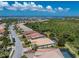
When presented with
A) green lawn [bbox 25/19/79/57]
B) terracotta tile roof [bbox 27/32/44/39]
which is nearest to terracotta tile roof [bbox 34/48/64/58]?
green lawn [bbox 25/19/79/57]

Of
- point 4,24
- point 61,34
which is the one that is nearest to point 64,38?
point 61,34

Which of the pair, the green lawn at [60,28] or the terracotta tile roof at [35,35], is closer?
the green lawn at [60,28]

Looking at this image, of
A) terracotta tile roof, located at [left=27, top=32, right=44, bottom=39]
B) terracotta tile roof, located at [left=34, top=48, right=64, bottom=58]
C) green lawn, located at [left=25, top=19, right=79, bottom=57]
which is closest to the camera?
terracotta tile roof, located at [left=34, top=48, right=64, bottom=58]

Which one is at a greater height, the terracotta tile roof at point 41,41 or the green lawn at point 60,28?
the green lawn at point 60,28

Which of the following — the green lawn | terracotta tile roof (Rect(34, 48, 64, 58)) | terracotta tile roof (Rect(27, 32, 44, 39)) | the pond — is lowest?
the pond

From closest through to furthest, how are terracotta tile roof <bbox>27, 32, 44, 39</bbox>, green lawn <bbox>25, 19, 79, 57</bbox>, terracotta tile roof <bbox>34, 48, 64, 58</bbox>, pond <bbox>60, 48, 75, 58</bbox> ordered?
terracotta tile roof <bbox>34, 48, 64, 58</bbox>, pond <bbox>60, 48, 75, 58</bbox>, green lawn <bbox>25, 19, 79, 57</bbox>, terracotta tile roof <bbox>27, 32, 44, 39</bbox>

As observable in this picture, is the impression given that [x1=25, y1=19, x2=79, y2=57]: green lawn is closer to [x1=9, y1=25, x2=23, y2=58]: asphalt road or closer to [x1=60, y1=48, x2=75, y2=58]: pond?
[x1=60, y1=48, x2=75, y2=58]: pond

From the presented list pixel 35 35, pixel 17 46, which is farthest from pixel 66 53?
pixel 17 46

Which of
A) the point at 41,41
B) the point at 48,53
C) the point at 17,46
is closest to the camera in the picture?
the point at 48,53

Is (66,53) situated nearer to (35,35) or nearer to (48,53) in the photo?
(48,53)

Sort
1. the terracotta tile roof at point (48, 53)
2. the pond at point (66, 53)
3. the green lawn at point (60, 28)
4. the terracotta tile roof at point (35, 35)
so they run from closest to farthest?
the terracotta tile roof at point (48, 53), the pond at point (66, 53), the green lawn at point (60, 28), the terracotta tile roof at point (35, 35)

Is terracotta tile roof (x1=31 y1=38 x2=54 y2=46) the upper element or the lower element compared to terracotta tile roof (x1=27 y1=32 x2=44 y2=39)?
lower

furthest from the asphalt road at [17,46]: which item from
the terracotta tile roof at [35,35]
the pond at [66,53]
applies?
the pond at [66,53]

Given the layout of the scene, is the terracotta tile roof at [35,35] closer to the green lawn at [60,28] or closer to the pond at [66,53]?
the green lawn at [60,28]
